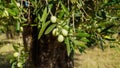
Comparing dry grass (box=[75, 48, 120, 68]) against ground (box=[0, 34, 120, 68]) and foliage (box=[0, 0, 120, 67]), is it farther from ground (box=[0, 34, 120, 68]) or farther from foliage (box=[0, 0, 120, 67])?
foliage (box=[0, 0, 120, 67])

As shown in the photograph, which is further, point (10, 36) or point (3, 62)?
point (10, 36)

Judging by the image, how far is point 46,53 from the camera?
3436 mm

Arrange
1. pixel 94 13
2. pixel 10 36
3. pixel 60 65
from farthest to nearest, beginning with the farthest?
pixel 10 36 → pixel 60 65 → pixel 94 13

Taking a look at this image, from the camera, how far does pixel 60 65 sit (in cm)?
375

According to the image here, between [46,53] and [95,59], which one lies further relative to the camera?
[95,59]

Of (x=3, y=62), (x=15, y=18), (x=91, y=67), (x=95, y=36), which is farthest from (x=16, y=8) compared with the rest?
(x=3, y=62)

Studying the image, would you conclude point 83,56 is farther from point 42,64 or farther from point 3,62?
point 42,64

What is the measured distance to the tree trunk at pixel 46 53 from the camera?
335cm

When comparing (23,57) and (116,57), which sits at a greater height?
(23,57)

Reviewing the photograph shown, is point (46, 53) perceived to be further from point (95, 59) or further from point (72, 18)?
point (95, 59)

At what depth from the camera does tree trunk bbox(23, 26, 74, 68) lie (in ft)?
11.0

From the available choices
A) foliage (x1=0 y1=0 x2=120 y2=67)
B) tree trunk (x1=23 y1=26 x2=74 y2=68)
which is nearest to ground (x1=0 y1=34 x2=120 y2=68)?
tree trunk (x1=23 y1=26 x2=74 y2=68)

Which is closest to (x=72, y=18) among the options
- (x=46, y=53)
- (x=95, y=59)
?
(x=46, y=53)

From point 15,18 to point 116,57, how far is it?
7417mm
